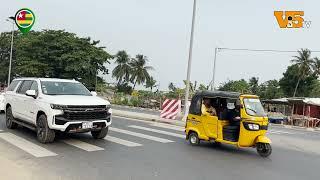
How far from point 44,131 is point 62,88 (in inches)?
68.5

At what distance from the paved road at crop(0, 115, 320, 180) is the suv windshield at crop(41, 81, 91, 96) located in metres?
1.44

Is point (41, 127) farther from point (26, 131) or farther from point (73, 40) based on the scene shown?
point (73, 40)

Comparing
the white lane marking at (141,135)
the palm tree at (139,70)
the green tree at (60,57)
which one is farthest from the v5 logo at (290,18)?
the palm tree at (139,70)

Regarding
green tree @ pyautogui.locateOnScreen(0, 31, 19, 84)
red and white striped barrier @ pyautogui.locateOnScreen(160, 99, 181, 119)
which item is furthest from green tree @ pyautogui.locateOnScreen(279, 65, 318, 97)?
red and white striped barrier @ pyautogui.locateOnScreen(160, 99, 181, 119)

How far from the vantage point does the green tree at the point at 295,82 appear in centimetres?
7369

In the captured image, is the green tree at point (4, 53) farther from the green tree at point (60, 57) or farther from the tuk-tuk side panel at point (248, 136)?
→ the tuk-tuk side panel at point (248, 136)

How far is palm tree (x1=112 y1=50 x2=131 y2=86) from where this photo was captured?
88750 mm

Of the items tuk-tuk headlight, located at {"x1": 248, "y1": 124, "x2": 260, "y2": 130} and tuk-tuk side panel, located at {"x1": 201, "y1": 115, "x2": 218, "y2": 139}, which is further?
tuk-tuk side panel, located at {"x1": 201, "y1": 115, "x2": 218, "y2": 139}

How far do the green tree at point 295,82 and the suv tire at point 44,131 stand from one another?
68892 millimetres

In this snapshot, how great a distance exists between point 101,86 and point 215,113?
3974cm

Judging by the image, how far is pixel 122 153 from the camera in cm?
1002

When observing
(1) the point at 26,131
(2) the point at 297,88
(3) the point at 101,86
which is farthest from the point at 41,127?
(2) the point at 297,88

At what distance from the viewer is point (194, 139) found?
12.1 meters

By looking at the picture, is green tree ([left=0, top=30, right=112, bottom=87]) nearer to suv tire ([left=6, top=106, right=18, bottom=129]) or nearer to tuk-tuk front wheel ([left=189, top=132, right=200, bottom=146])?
suv tire ([left=6, top=106, right=18, bottom=129])
